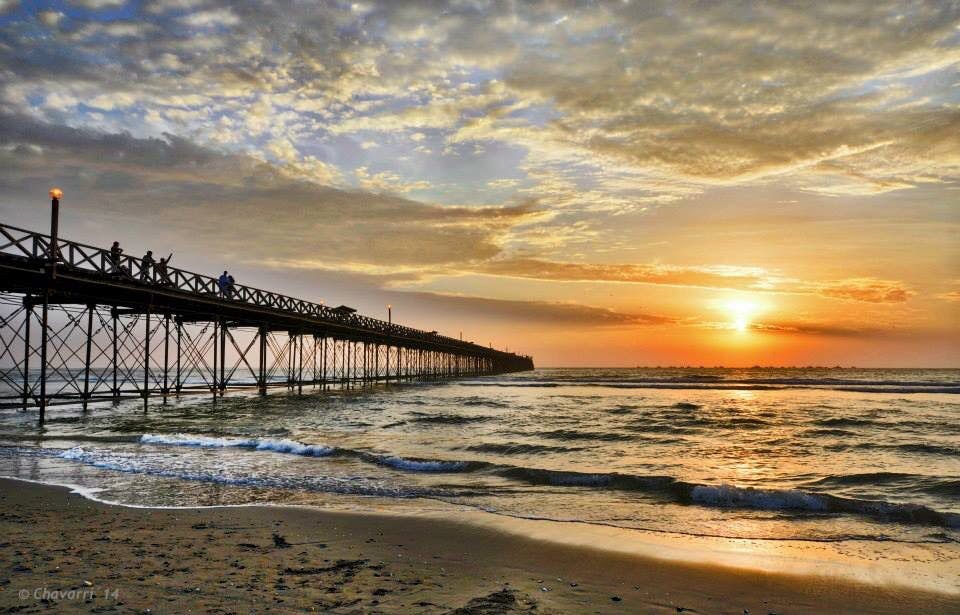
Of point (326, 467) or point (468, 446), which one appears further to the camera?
point (468, 446)

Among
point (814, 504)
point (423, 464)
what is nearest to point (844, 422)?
point (814, 504)

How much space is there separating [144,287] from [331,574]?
2268 centimetres

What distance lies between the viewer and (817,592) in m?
5.69

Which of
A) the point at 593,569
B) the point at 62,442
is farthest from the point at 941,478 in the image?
the point at 62,442

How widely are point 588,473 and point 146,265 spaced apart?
21031 millimetres

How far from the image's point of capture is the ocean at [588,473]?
8.26 meters

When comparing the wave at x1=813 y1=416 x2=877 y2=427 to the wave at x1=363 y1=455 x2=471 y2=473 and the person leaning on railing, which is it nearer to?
the wave at x1=363 y1=455 x2=471 y2=473

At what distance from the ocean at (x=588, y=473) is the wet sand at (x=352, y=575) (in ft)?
3.41

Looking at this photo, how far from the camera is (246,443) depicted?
16422 millimetres

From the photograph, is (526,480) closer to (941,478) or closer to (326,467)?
(326,467)

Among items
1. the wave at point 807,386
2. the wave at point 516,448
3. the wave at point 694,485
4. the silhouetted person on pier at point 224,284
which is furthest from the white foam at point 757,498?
the wave at point 807,386

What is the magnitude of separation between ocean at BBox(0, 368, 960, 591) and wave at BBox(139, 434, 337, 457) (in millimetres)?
61

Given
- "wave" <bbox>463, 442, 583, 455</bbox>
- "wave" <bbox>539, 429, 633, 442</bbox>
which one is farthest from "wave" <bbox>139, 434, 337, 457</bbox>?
"wave" <bbox>539, 429, 633, 442</bbox>

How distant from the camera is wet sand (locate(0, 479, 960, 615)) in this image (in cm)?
481
